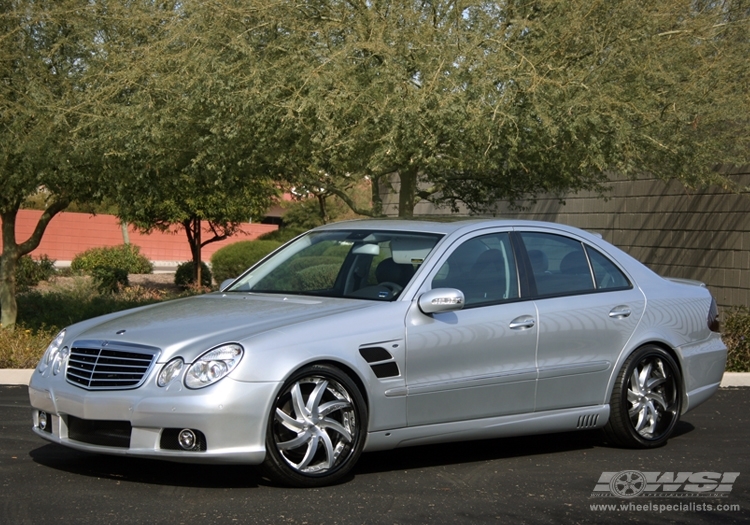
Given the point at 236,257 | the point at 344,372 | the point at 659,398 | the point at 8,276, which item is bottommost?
the point at 236,257

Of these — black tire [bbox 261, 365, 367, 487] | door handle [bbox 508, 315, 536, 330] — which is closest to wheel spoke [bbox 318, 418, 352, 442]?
black tire [bbox 261, 365, 367, 487]

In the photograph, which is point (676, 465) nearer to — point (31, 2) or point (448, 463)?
point (448, 463)

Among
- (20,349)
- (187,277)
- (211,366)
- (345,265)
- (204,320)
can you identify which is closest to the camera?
(211,366)

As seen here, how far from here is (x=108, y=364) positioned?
6188 millimetres

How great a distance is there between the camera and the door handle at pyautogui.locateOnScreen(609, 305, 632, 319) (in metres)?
7.71

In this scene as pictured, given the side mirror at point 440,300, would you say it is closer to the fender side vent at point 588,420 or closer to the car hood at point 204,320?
the car hood at point 204,320

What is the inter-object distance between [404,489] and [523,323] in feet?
4.91

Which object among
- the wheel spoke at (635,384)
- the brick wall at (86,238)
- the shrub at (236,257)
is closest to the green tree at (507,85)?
the wheel spoke at (635,384)

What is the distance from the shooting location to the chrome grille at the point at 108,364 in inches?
238

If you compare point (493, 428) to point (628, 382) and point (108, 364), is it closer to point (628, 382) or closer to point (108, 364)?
point (628, 382)

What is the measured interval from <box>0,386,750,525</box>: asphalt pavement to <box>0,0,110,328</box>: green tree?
5792 millimetres

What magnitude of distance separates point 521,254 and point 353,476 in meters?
2.01

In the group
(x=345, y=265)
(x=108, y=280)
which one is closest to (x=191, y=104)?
(x=345, y=265)

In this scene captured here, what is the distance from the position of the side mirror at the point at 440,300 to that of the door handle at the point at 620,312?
155cm
